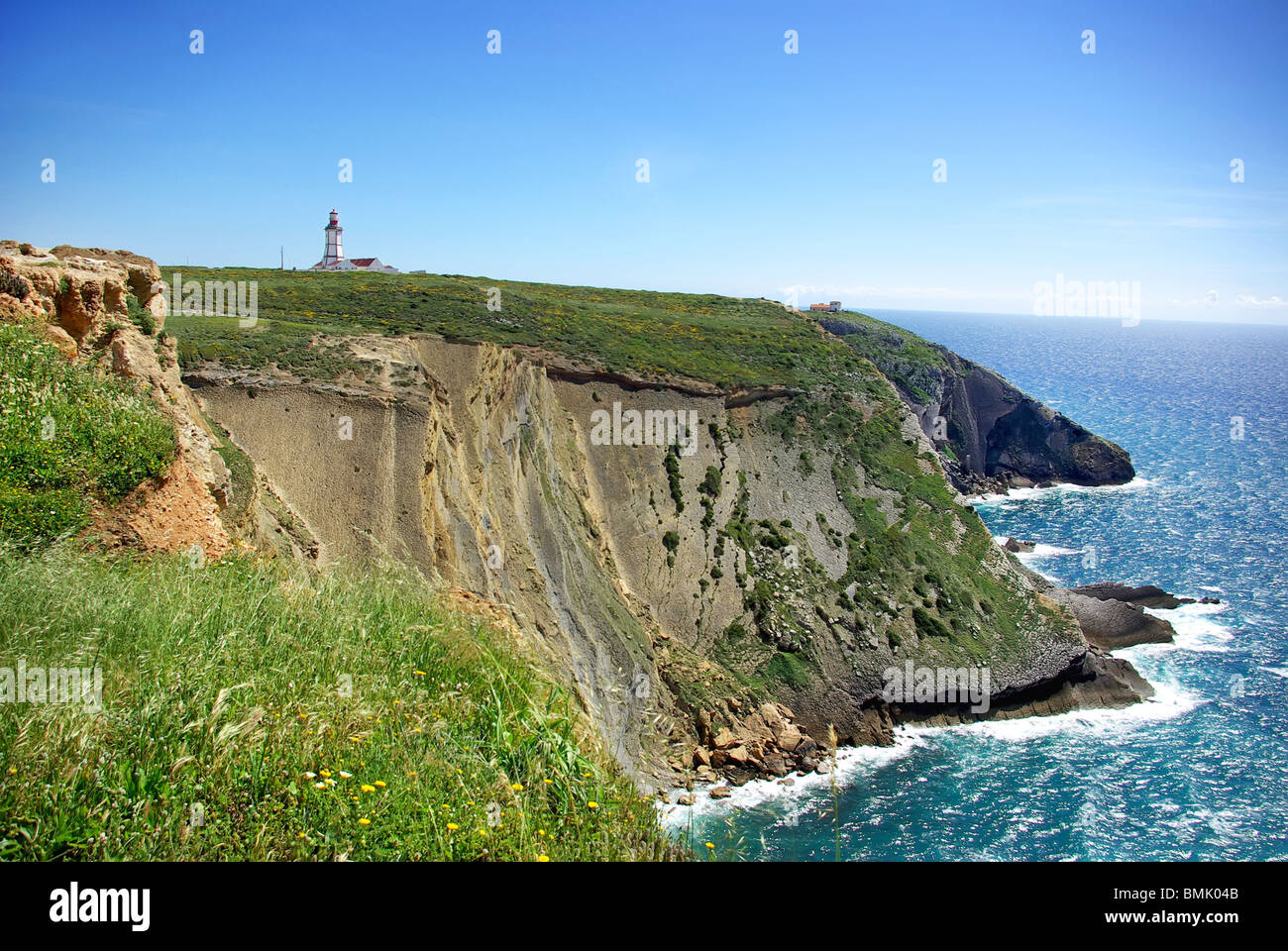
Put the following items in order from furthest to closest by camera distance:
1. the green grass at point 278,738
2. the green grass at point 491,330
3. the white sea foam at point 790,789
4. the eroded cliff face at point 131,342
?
the green grass at point 491,330 < the white sea foam at point 790,789 < the eroded cliff face at point 131,342 < the green grass at point 278,738

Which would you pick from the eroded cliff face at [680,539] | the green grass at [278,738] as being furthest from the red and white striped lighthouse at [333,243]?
the green grass at [278,738]

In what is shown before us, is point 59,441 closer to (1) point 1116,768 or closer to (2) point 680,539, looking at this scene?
(2) point 680,539

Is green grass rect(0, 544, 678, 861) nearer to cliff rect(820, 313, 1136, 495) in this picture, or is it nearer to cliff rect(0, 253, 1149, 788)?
cliff rect(0, 253, 1149, 788)

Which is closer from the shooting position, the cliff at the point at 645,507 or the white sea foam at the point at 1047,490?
the cliff at the point at 645,507

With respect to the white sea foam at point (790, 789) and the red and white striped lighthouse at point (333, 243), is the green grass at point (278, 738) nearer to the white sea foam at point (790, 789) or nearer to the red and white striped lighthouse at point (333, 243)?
the white sea foam at point (790, 789)

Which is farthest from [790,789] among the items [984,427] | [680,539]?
[984,427]

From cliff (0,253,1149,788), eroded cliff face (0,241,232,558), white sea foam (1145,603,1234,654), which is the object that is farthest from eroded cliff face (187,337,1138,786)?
eroded cliff face (0,241,232,558)
